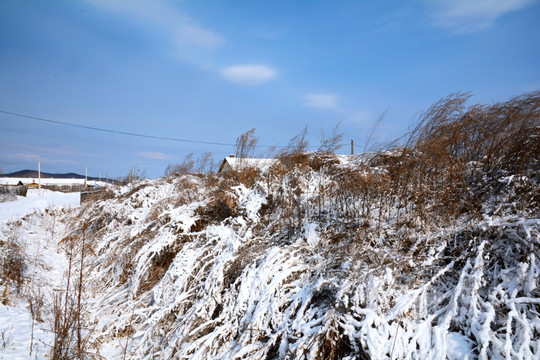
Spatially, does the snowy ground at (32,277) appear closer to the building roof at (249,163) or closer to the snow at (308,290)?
the snow at (308,290)

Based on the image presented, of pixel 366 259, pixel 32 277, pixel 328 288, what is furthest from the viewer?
pixel 32 277

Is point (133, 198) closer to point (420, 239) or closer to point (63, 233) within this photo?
point (63, 233)

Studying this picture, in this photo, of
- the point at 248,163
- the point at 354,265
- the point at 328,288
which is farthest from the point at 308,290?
the point at 248,163

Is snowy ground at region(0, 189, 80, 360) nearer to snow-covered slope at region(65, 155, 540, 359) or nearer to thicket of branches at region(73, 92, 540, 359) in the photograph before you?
snow-covered slope at region(65, 155, 540, 359)

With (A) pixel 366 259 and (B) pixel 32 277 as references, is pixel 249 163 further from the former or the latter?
(B) pixel 32 277

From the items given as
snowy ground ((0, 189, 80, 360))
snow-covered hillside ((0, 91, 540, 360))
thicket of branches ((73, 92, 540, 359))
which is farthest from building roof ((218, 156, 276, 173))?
snowy ground ((0, 189, 80, 360))

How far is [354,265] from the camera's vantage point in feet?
10.8

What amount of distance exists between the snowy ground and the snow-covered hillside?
0.19 metres

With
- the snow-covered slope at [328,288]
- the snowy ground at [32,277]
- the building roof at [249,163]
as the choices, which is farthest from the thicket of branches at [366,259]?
the building roof at [249,163]

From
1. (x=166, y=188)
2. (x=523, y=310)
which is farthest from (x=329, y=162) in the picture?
(x=166, y=188)

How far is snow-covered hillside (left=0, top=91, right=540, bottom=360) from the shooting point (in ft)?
8.35

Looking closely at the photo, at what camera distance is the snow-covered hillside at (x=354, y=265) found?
8.35 ft

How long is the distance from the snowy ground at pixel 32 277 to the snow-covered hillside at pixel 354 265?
0.61ft

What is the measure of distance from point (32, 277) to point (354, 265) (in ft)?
21.8
